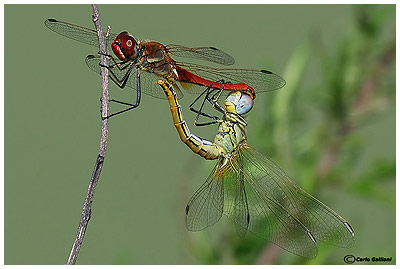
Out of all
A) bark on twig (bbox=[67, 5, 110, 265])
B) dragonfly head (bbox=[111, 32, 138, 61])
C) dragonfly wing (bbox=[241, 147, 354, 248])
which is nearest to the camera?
bark on twig (bbox=[67, 5, 110, 265])

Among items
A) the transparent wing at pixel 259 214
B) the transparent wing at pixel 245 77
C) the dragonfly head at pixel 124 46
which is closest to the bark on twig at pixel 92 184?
the dragonfly head at pixel 124 46

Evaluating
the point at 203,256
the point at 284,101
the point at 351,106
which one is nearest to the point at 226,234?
the point at 203,256

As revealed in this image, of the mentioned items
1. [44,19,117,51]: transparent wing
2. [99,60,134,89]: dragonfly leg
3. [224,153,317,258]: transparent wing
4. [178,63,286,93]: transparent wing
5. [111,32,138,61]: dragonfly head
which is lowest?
[224,153,317,258]: transparent wing

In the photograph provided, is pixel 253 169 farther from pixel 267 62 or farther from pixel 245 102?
pixel 267 62

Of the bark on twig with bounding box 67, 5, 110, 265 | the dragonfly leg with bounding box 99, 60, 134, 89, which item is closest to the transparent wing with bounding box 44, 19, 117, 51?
the dragonfly leg with bounding box 99, 60, 134, 89

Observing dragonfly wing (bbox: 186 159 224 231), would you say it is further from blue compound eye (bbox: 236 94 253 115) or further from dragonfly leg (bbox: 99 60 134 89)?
dragonfly leg (bbox: 99 60 134 89)

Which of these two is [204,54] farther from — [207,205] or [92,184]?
[92,184]

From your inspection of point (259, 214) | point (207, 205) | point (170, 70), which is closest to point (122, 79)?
point (170, 70)
